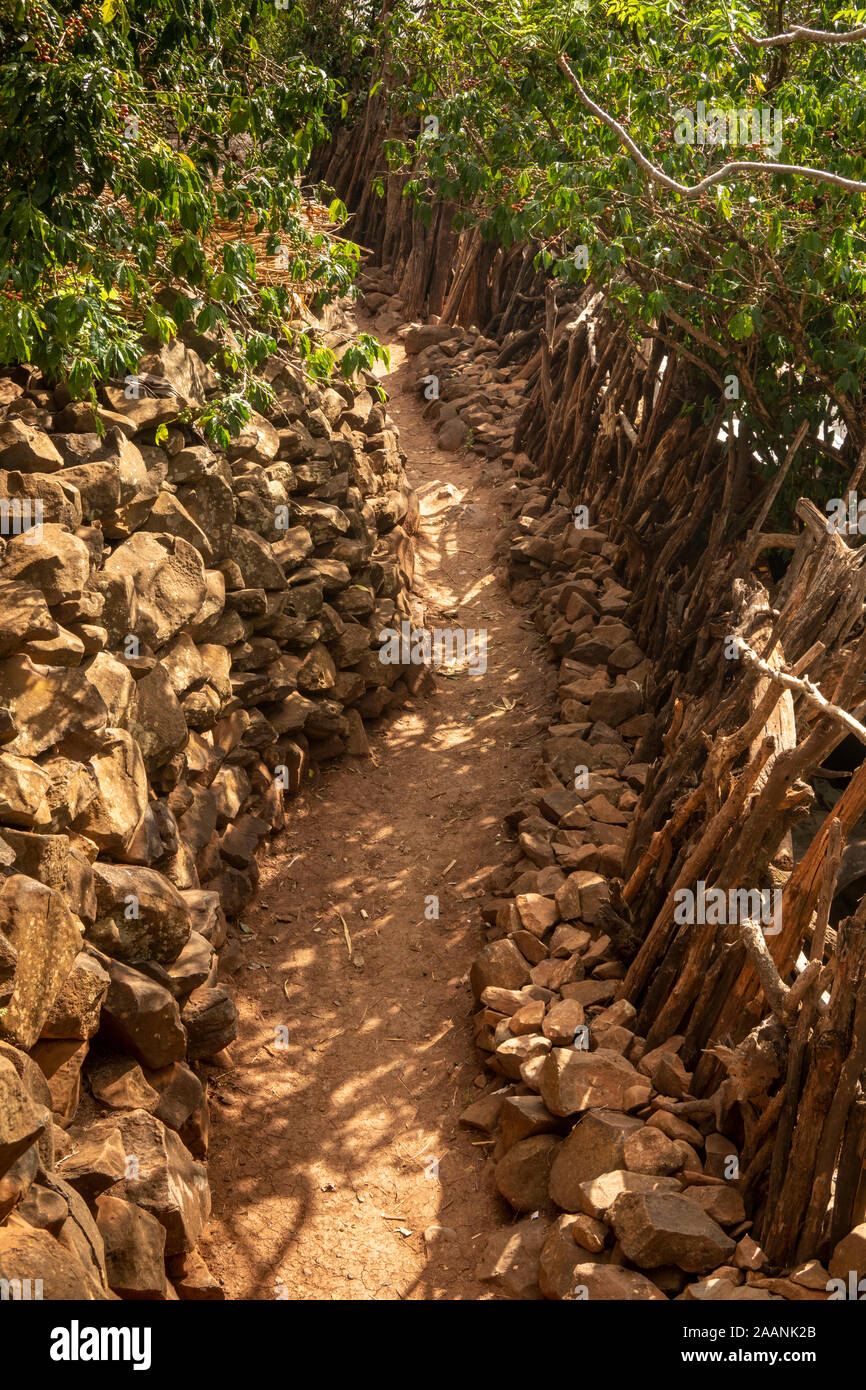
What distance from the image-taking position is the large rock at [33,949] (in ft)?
11.1

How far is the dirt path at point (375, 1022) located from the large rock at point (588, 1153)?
1.33 feet

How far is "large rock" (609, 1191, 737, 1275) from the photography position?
3.59 metres

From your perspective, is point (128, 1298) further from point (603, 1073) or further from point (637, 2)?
point (637, 2)

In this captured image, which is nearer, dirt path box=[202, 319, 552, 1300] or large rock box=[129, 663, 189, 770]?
dirt path box=[202, 319, 552, 1300]

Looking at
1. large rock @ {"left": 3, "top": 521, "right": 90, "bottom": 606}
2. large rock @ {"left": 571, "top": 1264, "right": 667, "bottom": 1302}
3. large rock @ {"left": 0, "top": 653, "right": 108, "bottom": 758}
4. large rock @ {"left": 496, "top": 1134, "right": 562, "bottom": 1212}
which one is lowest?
large rock @ {"left": 496, "top": 1134, "right": 562, "bottom": 1212}

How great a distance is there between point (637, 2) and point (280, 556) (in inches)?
140

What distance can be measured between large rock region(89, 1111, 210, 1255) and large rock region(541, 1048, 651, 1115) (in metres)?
1.47

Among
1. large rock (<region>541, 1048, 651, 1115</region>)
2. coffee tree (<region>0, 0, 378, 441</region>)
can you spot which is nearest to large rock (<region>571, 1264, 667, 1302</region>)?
large rock (<region>541, 1048, 651, 1115</region>)

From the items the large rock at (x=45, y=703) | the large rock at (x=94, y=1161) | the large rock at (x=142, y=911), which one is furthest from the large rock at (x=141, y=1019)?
the large rock at (x=45, y=703)

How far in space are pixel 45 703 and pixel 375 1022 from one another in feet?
7.88

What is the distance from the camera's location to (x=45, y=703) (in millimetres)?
4246

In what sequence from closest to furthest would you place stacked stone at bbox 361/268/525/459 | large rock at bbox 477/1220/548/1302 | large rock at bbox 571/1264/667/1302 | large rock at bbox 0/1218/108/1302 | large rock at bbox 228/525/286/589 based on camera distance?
large rock at bbox 0/1218/108/1302 < large rock at bbox 571/1264/667/1302 < large rock at bbox 477/1220/548/1302 < large rock at bbox 228/525/286/589 < stacked stone at bbox 361/268/525/459

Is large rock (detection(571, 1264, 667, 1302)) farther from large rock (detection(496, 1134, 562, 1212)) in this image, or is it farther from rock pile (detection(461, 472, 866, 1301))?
large rock (detection(496, 1134, 562, 1212))

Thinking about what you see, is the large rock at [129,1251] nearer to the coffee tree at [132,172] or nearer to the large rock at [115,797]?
the large rock at [115,797]
